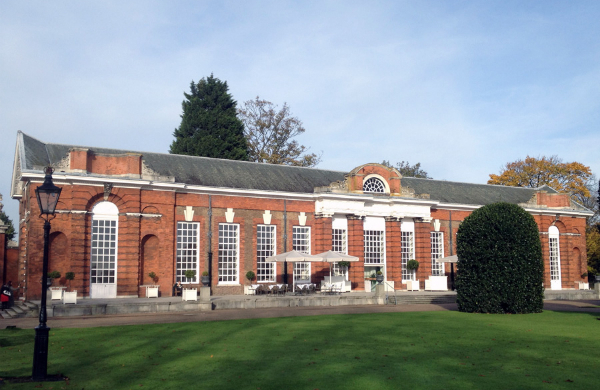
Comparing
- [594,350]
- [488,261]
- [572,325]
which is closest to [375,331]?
[594,350]

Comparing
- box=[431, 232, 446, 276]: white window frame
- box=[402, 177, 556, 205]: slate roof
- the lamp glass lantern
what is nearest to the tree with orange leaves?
box=[402, 177, 556, 205]: slate roof

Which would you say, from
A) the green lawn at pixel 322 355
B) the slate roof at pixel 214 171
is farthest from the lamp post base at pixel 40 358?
the slate roof at pixel 214 171

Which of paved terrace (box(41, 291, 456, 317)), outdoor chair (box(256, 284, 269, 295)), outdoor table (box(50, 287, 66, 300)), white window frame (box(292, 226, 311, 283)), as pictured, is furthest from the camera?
white window frame (box(292, 226, 311, 283))

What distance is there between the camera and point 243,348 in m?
12.1

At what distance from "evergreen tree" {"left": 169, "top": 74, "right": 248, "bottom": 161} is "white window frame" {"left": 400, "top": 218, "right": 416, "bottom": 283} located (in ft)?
52.8

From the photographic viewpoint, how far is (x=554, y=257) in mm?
40594

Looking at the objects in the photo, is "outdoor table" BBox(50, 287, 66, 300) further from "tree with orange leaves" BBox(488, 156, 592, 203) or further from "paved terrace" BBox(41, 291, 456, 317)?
"tree with orange leaves" BBox(488, 156, 592, 203)

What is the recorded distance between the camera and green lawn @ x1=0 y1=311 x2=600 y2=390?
8945 millimetres

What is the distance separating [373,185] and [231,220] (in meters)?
9.76

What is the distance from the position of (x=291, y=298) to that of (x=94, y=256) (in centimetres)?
989

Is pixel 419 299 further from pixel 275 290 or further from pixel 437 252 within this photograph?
pixel 437 252

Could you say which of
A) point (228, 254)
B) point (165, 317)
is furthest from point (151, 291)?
point (165, 317)

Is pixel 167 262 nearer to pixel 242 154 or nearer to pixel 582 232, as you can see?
pixel 242 154

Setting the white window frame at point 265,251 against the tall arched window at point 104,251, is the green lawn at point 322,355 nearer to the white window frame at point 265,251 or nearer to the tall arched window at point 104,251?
the tall arched window at point 104,251
